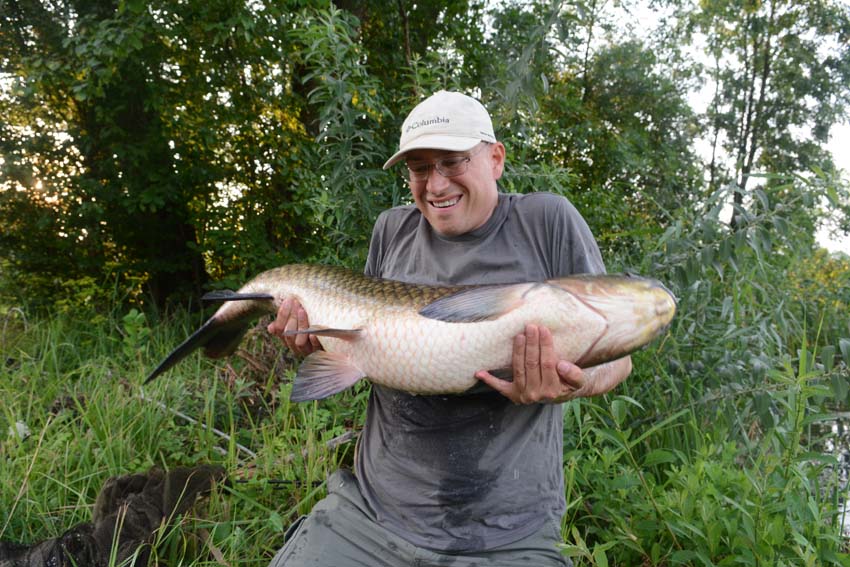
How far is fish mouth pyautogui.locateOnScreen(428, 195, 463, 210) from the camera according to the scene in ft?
7.06

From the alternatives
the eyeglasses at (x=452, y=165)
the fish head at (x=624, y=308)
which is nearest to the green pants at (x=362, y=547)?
the fish head at (x=624, y=308)

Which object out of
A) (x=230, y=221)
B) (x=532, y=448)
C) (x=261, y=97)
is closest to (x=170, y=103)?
(x=261, y=97)

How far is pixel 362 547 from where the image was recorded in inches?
79.5

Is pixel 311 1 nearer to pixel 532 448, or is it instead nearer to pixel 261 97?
pixel 261 97

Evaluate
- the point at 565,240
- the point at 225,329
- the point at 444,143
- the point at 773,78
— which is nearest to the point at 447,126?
the point at 444,143

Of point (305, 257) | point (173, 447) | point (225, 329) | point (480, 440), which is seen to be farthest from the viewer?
point (305, 257)

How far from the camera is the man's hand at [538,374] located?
169 centimetres

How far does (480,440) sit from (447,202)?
2.68 ft

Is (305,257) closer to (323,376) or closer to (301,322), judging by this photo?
(301,322)

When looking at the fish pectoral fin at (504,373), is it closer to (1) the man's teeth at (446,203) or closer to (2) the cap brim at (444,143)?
(1) the man's teeth at (446,203)

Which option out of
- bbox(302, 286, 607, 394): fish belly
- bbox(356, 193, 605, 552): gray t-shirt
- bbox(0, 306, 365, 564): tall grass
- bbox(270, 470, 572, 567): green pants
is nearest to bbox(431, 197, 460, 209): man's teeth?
bbox(356, 193, 605, 552): gray t-shirt

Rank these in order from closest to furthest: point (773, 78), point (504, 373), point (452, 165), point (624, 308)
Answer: point (624, 308) → point (504, 373) → point (452, 165) → point (773, 78)

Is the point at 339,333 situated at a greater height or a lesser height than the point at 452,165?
lesser

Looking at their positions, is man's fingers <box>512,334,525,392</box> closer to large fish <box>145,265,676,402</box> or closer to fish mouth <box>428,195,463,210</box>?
large fish <box>145,265,676,402</box>
